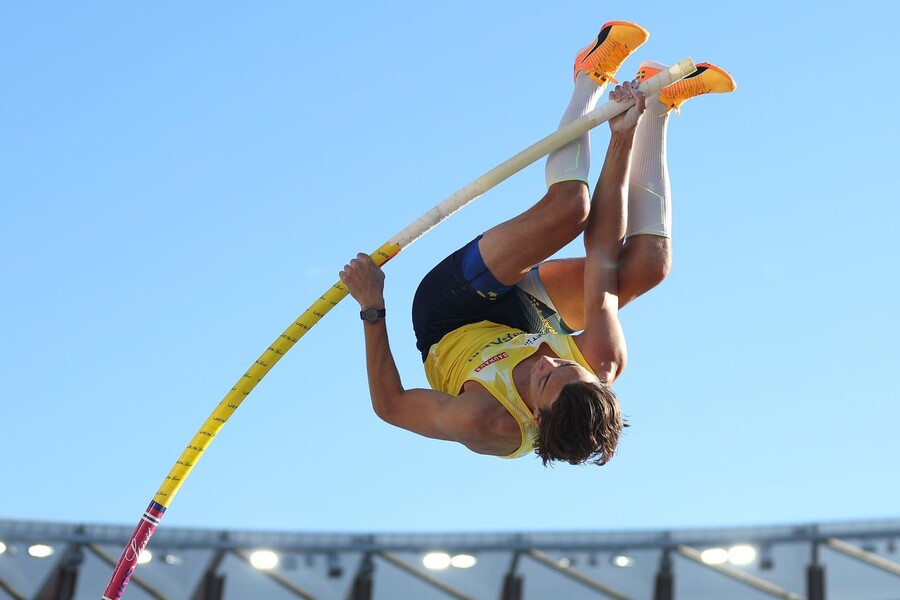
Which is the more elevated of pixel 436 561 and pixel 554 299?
pixel 436 561

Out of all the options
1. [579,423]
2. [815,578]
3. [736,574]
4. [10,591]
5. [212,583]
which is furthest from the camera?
[736,574]

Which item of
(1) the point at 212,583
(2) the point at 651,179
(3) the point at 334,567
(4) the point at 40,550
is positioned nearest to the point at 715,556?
(3) the point at 334,567

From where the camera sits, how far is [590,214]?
20.8 ft

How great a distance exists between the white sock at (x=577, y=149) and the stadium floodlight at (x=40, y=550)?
9.91 metres

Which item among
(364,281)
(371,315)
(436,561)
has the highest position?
(436,561)

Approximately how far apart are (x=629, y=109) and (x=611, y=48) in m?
0.58

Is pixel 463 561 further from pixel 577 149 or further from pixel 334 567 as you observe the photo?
pixel 577 149

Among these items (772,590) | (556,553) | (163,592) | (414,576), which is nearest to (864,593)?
(772,590)

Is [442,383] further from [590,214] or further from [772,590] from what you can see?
[772,590]

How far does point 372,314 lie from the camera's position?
20.4 ft

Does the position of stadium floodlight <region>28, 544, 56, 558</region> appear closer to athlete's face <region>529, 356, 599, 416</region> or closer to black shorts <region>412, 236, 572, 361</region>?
black shorts <region>412, 236, 572, 361</region>

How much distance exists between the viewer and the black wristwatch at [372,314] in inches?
244

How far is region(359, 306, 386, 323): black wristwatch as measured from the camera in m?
6.21

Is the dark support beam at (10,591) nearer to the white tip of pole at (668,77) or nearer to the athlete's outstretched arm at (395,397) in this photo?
the athlete's outstretched arm at (395,397)
